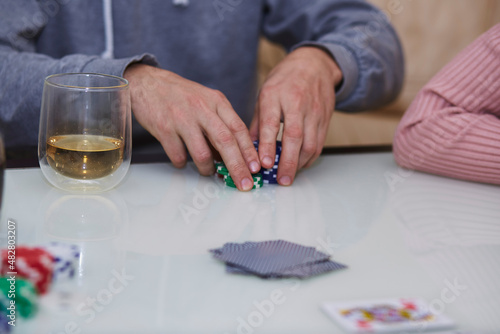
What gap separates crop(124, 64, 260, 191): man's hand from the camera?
3.02 feet

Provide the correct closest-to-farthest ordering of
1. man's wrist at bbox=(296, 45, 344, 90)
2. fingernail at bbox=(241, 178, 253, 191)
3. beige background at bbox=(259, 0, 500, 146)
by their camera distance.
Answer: fingernail at bbox=(241, 178, 253, 191)
man's wrist at bbox=(296, 45, 344, 90)
beige background at bbox=(259, 0, 500, 146)

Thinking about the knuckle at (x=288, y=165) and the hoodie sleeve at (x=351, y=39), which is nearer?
the knuckle at (x=288, y=165)

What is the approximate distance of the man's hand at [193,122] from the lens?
92cm

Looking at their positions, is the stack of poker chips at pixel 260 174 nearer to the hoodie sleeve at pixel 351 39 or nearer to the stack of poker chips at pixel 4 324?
the hoodie sleeve at pixel 351 39

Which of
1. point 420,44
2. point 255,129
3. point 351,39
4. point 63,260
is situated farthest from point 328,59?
point 420,44

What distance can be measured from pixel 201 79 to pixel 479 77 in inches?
31.4

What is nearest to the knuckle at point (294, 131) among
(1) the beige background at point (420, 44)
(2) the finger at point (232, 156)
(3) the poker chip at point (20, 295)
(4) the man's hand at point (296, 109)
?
(4) the man's hand at point (296, 109)

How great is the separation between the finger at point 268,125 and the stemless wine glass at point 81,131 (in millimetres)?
230

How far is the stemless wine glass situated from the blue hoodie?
7.7 inches

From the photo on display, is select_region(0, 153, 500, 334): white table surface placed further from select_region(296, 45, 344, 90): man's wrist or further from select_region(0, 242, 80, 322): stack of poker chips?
select_region(296, 45, 344, 90): man's wrist

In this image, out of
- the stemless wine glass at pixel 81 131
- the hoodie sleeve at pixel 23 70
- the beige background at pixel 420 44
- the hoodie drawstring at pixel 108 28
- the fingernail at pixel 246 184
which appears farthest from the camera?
the beige background at pixel 420 44

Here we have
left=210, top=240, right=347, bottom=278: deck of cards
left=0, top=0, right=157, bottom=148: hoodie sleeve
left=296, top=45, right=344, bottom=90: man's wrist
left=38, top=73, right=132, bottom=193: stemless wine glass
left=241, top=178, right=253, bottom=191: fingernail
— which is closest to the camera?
left=210, top=240, right=347, bottom=278: deck of cards

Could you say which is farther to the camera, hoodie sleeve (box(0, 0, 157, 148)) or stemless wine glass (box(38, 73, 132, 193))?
hoodie sleeve (box(0, 0, 157, 148))

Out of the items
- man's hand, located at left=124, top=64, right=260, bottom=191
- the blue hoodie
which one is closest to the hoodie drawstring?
the blue hoodie
